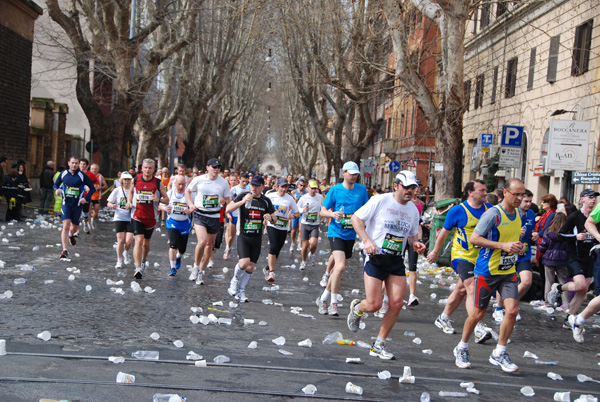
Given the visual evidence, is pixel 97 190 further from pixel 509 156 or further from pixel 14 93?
pixel 509 156

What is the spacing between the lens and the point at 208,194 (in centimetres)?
1112

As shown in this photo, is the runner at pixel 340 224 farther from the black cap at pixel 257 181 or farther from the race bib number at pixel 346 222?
the black cap at pixel 257 181

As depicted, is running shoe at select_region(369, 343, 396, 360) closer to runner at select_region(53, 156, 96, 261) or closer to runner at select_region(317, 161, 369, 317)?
runner at select_region(317, 161, 369, 317)

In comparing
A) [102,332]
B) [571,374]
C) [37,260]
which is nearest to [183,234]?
[37,260]

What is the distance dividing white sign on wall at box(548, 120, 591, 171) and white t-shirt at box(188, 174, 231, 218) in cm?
714

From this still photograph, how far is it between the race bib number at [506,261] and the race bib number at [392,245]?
946 millimetres

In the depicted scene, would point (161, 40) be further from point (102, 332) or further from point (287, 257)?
point (102, 332)

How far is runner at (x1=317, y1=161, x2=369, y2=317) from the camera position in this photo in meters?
9.25

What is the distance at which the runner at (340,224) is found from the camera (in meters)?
9.25

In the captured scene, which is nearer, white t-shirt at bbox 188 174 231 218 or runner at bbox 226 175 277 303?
runner at bbox 226 175 277 303

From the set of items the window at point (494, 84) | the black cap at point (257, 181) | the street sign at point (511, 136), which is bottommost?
the black cap at point (257, 181)

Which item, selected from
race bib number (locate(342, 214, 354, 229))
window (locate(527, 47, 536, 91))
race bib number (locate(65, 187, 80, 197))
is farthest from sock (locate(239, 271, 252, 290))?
window (locate(527, 47, 536, 91))

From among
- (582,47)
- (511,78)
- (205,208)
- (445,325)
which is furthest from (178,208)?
(511,78)

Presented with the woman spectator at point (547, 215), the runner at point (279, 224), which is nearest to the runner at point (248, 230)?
the runner at point (279, 224)
